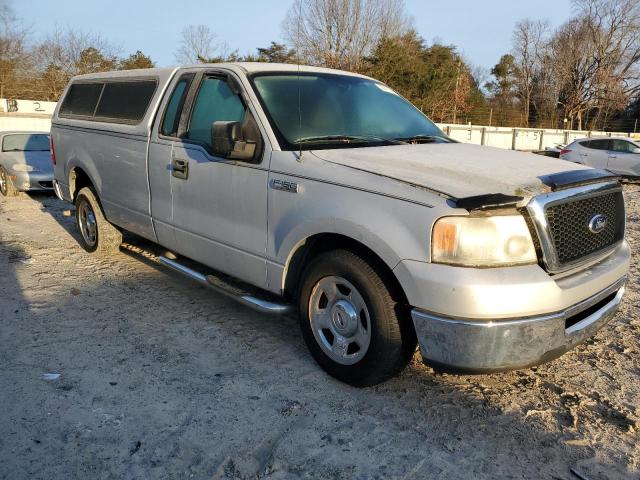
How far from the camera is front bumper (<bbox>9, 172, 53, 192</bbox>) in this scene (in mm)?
10148

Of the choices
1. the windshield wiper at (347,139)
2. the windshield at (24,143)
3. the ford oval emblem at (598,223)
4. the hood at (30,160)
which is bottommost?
the hood at (30,160)

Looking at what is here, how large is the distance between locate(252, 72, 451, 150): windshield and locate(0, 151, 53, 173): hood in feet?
26.6

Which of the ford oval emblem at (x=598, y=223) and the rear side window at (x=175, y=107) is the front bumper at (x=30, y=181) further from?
the ford oval emblem at (x=598, y=223)

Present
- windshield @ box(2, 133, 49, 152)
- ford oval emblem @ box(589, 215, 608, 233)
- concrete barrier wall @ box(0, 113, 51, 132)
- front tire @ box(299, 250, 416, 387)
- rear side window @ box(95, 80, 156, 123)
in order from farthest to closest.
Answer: concrete barrier wall @ box(0, 113, 51, 132) < windshield @ box(2, 133, 49, 152) < rear side window @ box(95, 80, 156, 123) < ford oval emblem @ box(589, 215, 608, 233) < front tire @ box(299, 250, 416, 387)

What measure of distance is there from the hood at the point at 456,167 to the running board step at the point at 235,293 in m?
1.04

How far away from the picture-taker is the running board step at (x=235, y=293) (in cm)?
358

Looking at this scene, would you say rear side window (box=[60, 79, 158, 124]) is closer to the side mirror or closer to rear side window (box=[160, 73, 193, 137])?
rear side window (box=[160, 73, 193, 137])

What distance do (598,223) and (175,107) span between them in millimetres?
3344

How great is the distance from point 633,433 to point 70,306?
4.31 m

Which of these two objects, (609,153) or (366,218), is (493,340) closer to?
(366,218)

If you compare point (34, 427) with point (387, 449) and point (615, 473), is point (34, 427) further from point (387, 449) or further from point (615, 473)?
point (615, 473)

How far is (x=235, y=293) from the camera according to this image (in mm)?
3883

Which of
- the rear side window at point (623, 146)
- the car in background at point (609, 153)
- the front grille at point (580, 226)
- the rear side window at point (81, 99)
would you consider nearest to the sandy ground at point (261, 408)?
the front grille at point (580, 226)

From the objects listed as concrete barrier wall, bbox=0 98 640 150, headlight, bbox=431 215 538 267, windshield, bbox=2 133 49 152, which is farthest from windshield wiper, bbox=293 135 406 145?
concrete barrier wall, bbox=0 98 640 150
